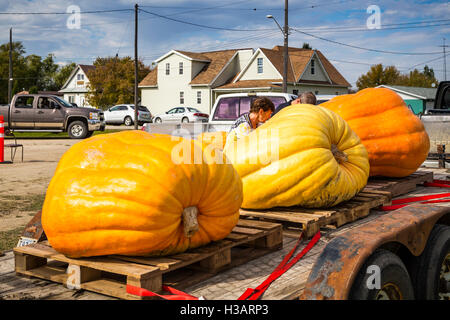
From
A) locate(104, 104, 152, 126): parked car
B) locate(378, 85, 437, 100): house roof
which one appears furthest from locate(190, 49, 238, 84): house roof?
locate(378, 85, 437, 100): house roof

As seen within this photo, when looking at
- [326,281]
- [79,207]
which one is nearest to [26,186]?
[79,207]

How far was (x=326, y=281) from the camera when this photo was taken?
2.12 meters

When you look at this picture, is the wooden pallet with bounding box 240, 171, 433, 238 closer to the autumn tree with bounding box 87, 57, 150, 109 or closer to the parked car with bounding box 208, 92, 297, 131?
the parked car with bounding box 208, 92, 297, 131

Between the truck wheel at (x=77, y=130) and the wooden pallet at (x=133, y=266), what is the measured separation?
66.5 ft

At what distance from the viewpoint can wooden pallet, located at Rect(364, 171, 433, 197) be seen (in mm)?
5377

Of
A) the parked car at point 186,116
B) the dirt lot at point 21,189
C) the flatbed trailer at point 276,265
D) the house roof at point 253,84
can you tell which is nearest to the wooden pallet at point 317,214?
the flatbed trailer at point 276,265

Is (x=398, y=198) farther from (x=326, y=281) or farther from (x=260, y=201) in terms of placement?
(x=326, y=281)

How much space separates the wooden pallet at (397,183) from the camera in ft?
17.6

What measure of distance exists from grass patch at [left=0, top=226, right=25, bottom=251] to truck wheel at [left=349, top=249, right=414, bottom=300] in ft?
12.8

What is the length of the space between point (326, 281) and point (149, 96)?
52.5 metres

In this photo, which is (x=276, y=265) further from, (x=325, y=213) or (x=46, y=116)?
(x=46, y=116)

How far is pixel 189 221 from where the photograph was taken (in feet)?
9.59

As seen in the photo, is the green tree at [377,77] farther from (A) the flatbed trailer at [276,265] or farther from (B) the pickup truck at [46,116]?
(A) the flatbed trailer at [276,265]

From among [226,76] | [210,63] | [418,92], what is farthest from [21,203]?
[418,92]
